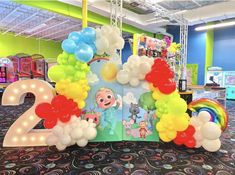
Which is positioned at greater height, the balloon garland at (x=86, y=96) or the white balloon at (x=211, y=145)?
the balloon garland at (x=86, y=96)

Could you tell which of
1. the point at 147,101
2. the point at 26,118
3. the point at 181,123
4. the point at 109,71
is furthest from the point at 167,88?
the point at 26,118

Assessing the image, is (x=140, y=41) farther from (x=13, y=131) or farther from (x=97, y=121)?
(x=13, y=131)

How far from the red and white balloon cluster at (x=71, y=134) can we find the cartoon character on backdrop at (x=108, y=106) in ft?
0.94

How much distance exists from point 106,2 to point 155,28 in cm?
384

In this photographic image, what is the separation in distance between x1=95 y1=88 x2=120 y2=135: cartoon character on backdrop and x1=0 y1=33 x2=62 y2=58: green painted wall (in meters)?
11.3

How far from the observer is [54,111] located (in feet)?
9.02

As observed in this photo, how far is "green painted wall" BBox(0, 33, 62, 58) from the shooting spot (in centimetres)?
1208

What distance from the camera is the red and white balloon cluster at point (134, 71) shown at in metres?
2.85

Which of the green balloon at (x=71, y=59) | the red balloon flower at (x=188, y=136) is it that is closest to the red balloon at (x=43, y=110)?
the green balloon at (x=71, y=59)

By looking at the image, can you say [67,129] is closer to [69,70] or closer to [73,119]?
[73,119]

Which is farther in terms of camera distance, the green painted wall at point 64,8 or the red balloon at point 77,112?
the green painted wall at point 64,8

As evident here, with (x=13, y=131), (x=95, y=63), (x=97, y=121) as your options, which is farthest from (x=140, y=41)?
(x=13, y=131)

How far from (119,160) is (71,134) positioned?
720mm

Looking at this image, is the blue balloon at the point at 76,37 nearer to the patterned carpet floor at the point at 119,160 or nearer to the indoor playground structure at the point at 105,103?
the indoor playground structure at the point at 105,103
